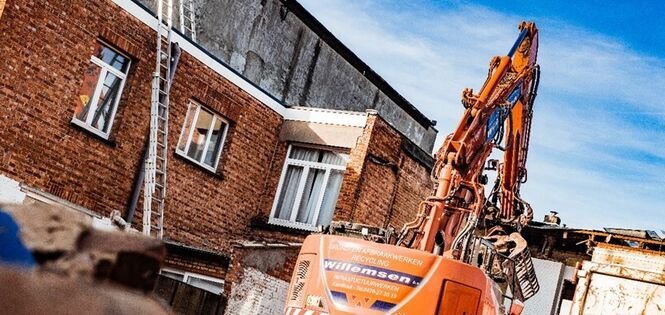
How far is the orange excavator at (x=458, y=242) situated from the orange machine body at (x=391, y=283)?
0.04 ft

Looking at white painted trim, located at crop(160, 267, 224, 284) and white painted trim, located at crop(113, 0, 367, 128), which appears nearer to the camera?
white painted trim, located at crop(113, 0, 367, 128)

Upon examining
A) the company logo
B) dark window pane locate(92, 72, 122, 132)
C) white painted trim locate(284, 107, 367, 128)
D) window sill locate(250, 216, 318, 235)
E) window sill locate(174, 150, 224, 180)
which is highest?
white painted trim locate(284, 107, 367, 128)

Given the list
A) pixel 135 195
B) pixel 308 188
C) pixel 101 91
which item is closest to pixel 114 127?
pixel 101 91

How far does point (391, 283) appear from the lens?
9742 millimetres

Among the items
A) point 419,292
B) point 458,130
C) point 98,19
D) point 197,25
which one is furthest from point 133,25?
point 419,292

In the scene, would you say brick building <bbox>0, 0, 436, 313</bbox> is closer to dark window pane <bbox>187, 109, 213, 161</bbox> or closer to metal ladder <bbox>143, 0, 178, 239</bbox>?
dark window pane <bbox>187, 109, 213, 161</bbox>

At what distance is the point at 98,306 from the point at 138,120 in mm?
15616

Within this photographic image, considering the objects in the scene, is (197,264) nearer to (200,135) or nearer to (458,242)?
(200,135)

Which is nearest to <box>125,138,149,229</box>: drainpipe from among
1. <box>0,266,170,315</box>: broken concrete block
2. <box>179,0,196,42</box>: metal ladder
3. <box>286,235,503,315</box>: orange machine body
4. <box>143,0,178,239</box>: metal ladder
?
<box>143,0,178,239</box>: metal ladder

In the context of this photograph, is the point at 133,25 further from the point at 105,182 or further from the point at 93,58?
the point at 105,182

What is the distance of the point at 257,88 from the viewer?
19562 millimetres

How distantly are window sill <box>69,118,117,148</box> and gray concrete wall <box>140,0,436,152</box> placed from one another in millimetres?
5744

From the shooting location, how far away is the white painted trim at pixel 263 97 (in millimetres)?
17172

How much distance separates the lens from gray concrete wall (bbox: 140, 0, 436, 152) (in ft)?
75.9
